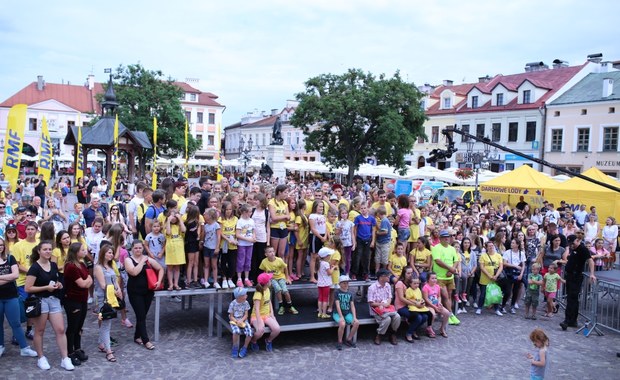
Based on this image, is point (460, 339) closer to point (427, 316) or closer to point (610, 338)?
point (427, 316)

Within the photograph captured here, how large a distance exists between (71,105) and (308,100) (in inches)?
1815

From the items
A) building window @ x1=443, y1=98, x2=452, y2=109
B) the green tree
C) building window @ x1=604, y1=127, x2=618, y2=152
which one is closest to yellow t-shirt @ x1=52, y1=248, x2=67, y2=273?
the green tree

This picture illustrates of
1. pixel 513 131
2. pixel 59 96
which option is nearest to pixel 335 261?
pixel 513 131

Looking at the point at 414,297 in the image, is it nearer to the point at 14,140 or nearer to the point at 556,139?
the point at 14,140

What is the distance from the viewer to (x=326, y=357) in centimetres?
796

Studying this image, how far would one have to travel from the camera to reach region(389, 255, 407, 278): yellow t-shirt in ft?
32.2

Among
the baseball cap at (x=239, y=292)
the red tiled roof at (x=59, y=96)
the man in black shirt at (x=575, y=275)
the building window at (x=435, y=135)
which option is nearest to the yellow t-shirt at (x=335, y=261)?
the baseball cap at (x=239, y=292)

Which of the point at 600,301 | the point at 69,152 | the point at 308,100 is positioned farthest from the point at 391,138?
the point at 69,152

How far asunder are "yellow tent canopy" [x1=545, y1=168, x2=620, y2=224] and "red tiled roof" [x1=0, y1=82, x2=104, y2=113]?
183ft

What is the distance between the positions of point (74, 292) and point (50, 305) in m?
0.32

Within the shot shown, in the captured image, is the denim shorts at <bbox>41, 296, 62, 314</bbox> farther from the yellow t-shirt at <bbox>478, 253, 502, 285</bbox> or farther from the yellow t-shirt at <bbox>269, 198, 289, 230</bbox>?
the yellow t-shirt at <bbox>478, 253, 502, 285</bbox>

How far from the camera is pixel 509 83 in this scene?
43.1 metres

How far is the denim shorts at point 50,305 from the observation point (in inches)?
264

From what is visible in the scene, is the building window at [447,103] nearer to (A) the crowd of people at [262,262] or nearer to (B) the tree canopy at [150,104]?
(B) the tree canopy at [150,104]
